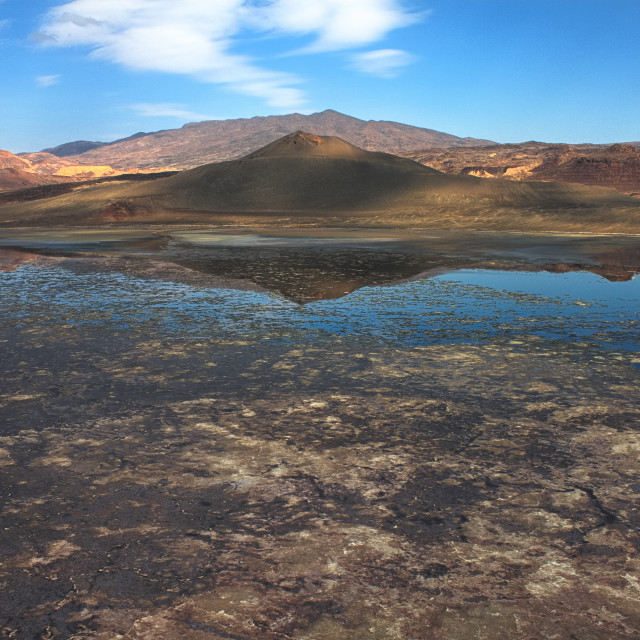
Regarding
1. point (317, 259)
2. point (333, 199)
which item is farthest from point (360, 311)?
point (333, 199)

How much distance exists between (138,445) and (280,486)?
1033mm

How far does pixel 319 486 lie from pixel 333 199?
151 feet

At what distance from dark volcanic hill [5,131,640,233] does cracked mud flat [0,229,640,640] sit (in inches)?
1102

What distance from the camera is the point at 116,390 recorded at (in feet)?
16.8

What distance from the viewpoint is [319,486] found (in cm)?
339

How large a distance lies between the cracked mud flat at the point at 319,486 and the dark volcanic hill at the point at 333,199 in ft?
91.9

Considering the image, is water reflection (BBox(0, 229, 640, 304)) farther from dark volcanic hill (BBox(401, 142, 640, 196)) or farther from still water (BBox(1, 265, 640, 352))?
dark volcanic hill (BBox(401, 142, 640, 196))

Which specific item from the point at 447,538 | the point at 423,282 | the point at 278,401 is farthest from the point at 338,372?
the point at 423,282

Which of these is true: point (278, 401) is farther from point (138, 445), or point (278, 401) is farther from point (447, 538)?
point (447, 538)

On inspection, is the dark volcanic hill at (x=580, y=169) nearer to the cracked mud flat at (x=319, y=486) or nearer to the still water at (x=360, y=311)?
the still water at (x=360, y=311)

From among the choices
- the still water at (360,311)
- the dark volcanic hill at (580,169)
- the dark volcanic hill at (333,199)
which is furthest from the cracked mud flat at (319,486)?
the dark volcanic hill at (580,169)

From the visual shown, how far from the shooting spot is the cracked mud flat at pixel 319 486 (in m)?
2.40

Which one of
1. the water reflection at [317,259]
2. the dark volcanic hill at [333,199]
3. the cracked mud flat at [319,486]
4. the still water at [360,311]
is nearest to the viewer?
the cracked mud flat at [319,486]

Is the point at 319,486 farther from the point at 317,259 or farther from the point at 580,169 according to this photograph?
the point at 580,169
